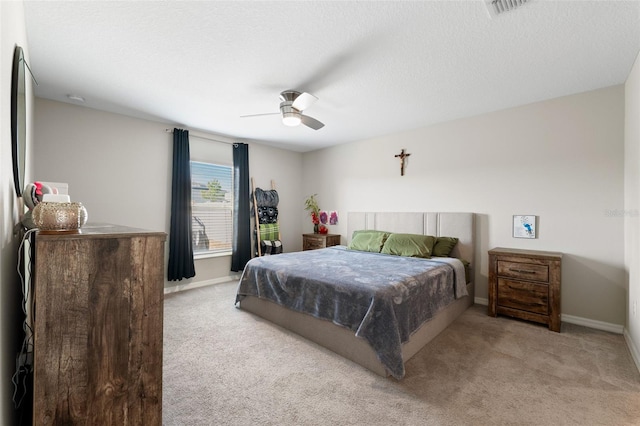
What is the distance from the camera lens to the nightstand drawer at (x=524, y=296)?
2961 mm

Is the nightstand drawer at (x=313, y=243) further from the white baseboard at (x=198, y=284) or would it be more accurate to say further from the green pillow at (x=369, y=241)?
the white baseboard at (x=198, y=284)

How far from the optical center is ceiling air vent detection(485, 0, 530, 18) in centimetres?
175

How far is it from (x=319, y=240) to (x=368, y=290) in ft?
9.83

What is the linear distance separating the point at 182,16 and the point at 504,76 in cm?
287

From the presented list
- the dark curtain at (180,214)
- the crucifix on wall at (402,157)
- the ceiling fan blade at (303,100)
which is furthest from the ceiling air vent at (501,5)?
the dark curtain at (180,214)

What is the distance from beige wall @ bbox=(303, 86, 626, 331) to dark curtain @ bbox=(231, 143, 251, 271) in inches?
106

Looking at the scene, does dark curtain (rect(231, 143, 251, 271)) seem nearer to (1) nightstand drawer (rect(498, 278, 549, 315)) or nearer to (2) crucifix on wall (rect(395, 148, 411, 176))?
(2) crucifix on wall (rect(395, 148, 411, 176))

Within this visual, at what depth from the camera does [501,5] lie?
5.84ft

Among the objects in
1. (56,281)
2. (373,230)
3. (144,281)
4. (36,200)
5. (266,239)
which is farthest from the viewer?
(266,239)

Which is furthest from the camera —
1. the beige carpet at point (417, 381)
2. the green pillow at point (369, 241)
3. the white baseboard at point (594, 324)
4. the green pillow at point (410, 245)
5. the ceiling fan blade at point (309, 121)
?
the green pillow at point (369, 241)

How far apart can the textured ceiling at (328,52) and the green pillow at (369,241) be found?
1.86m

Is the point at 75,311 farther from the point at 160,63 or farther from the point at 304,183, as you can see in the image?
the point at 304,183

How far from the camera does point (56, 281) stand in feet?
3.21

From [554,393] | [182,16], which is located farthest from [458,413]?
[182,16]
